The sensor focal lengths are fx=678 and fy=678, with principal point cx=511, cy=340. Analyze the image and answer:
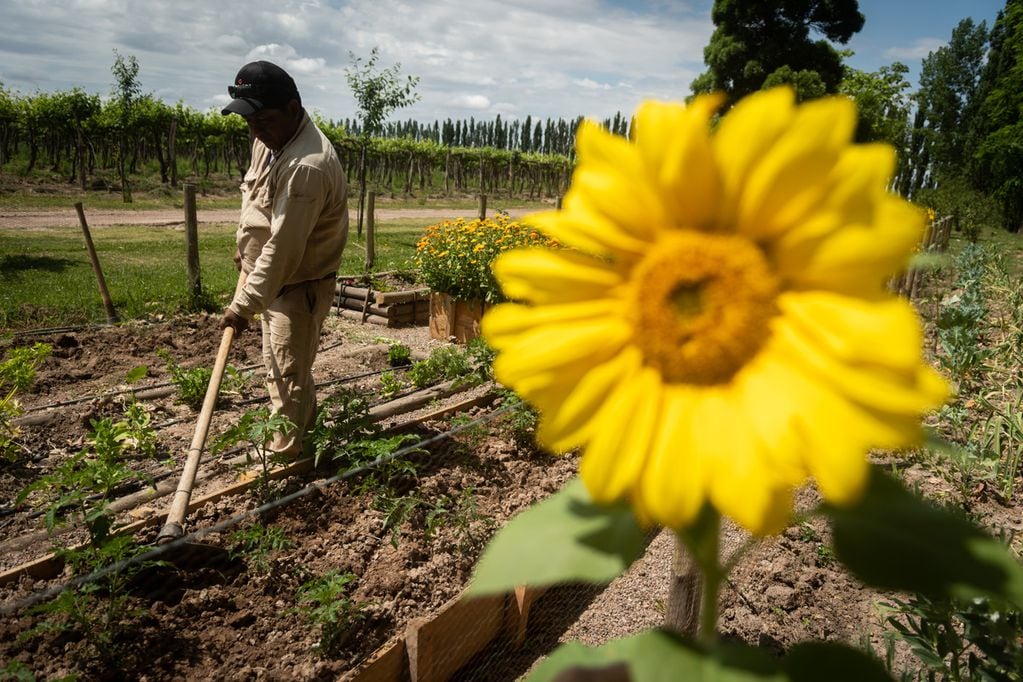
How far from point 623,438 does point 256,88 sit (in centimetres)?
384

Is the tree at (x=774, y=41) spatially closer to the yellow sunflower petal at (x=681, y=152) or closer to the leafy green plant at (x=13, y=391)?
the leafy green plant at (x=13, y=391)

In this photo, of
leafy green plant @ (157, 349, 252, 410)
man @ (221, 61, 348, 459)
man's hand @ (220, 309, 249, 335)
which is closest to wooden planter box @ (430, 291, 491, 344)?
leafy green plant @ (157, 349, 252, 410)

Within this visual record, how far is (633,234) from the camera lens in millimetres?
547

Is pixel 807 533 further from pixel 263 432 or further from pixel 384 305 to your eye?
pixel 384 305

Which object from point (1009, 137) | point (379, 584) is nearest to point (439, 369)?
point (379, 584)

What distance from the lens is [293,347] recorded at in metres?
4.29

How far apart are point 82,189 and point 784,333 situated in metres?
31.5

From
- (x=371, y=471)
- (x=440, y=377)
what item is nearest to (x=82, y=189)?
(x=440, y=377)

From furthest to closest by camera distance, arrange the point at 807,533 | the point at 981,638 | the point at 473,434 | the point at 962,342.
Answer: the point at 962,342, the point at 473,434, the point at 807,533, the point at 981,638

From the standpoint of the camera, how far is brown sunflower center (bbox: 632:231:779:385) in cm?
51

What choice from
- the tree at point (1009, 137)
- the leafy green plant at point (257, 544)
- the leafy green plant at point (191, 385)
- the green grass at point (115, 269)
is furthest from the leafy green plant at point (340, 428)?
the tree at point (1009, 137)

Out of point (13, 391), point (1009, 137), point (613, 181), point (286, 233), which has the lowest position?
point (13, 391)

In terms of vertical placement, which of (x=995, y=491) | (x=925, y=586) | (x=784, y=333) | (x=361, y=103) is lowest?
(x=995, y=491)

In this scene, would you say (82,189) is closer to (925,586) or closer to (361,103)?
(361,103)
